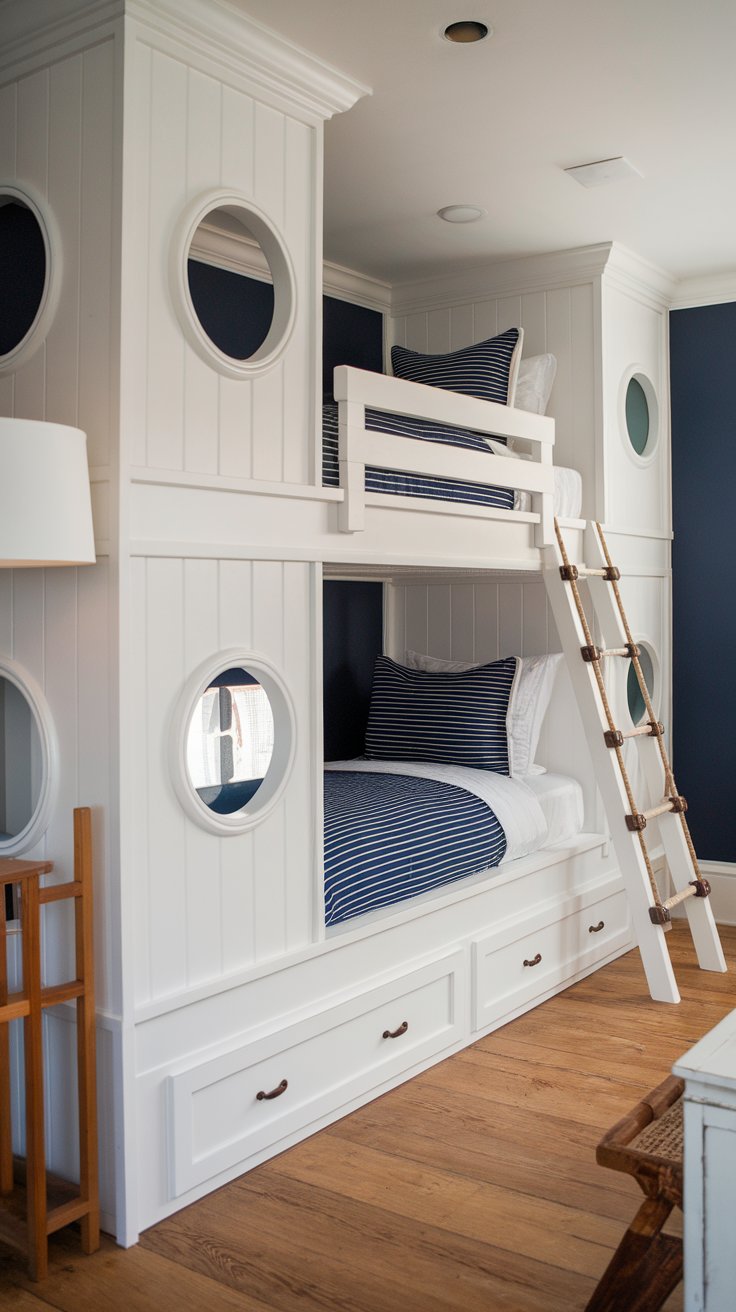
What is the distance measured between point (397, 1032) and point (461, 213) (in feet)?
8.75

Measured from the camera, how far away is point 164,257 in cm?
242

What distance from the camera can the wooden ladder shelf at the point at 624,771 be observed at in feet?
12.2

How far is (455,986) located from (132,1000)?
4.19 feet

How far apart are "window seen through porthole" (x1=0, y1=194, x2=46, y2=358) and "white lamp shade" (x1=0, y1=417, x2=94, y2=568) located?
0.84m

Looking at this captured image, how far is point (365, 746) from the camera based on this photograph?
4.51 metres

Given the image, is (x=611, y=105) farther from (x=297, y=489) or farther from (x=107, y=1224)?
(x=107, y=1224)

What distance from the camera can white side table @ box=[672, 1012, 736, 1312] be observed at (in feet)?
5.11

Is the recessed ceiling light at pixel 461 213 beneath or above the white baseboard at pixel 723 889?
above

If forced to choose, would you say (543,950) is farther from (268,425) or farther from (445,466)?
(268,425)

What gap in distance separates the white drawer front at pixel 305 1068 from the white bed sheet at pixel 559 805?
2.81 ft

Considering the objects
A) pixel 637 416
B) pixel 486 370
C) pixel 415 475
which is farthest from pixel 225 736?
pixel 637 416

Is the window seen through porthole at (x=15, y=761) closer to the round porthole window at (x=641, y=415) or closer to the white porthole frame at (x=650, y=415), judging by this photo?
the white porthole frame at (x=650, y=415)

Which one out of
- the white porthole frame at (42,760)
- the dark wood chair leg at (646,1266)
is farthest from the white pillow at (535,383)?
the dark wood chair leg at (646,1266)

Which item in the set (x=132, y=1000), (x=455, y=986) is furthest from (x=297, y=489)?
(x=455, y=986)
